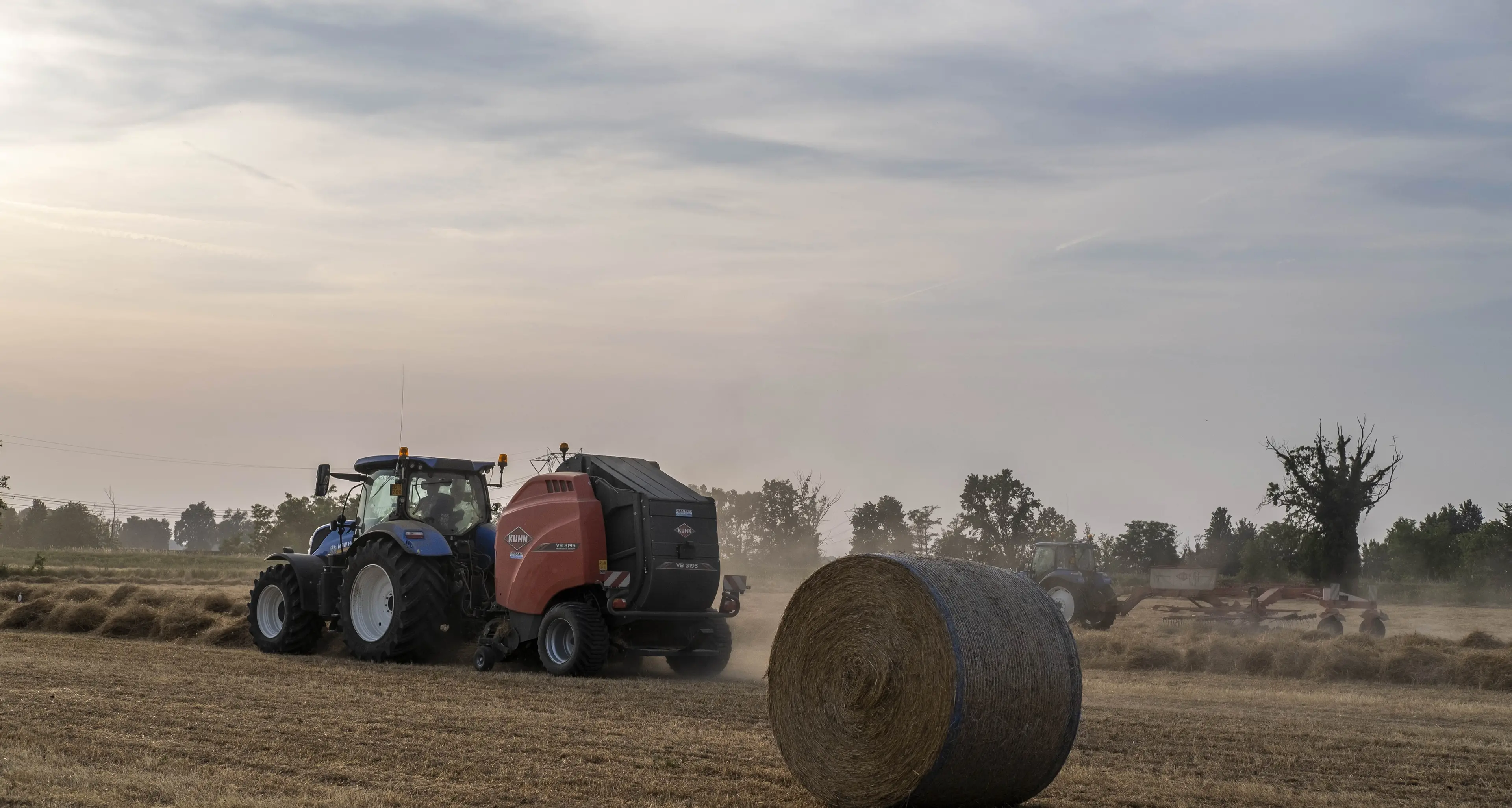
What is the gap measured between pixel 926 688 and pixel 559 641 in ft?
25.0

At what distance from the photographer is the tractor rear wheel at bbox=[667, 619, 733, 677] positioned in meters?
15.0

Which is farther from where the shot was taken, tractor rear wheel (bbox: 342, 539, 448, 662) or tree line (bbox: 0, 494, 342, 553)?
tree line (bbox: 0, 494, 342, 553)

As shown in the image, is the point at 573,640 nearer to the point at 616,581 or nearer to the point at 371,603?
the point at 616,581

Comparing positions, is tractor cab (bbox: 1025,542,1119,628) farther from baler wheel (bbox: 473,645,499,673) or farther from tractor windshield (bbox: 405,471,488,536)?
baler wheel (bbox: 473,645,499,673)

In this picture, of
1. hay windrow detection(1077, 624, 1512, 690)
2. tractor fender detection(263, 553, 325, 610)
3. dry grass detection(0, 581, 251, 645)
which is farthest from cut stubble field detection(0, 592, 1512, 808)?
dry grass detection(0, 581, 251, 645)

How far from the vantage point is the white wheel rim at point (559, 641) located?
1424 centimetres

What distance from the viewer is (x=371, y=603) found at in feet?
52.3

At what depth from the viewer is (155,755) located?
8266 mm

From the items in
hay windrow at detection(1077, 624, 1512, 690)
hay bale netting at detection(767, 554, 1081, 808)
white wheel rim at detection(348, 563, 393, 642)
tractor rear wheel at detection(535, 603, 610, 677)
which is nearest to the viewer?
hay bale netting at detection(767, 554, 1081, 808)

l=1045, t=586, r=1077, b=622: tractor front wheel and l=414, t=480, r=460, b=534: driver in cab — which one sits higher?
l=414, t=480, r=460, b=534: driver in cab

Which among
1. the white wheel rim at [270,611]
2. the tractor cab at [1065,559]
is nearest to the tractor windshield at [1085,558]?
the tractor cab at [1065,559]

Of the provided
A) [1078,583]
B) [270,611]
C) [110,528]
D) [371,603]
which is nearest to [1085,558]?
[1078,583]

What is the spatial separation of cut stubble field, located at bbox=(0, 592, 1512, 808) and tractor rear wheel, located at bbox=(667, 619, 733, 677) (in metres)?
0.50

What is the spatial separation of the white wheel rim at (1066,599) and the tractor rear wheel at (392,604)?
13.0 m
